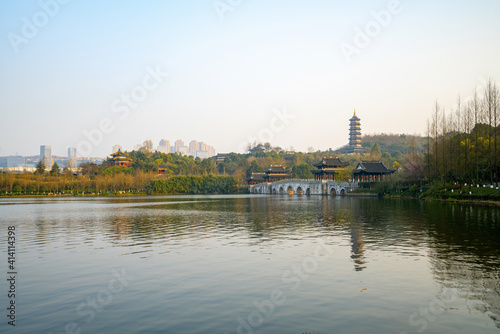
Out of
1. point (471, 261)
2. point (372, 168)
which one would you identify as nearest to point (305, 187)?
point (372, 168)

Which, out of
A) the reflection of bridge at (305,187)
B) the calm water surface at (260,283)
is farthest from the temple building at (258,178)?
the calm water surface at (260,283)

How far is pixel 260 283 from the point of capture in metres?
12.4

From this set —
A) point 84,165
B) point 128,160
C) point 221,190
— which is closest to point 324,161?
point 221,190

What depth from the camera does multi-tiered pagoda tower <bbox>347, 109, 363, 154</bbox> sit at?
625 feet

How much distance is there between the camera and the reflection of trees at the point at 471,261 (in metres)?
10.5

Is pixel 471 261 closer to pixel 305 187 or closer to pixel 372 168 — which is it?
pixel 372 168

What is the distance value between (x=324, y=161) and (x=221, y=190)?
38330mm

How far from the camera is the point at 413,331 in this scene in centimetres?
844

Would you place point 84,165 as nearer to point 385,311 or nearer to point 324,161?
point 324,161

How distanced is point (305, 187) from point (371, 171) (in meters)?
21.6

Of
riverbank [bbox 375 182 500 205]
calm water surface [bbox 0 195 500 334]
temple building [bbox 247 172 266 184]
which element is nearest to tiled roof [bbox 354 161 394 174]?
riverbank [bbox 375 182 500 205]

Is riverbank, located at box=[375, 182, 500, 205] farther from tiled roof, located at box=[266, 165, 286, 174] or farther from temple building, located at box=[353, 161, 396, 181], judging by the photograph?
tiled roof, located at box=[266, 165, 286, 174]

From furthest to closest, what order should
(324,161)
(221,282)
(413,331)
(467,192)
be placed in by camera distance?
(324,161) < (467,192) < (221,282) < (413,331)

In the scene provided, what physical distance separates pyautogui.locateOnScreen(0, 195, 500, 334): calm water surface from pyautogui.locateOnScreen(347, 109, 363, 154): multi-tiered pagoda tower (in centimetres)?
17241
